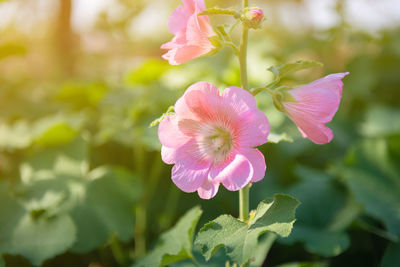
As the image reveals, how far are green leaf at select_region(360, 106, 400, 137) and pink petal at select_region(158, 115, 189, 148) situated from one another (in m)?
1.36

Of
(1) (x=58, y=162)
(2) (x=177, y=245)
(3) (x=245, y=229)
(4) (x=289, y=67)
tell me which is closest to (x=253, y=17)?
(4) (x=289, y=67)

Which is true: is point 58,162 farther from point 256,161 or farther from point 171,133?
point 256,161

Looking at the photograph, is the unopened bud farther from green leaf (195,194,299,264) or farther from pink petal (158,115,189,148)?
green leaf (195,194,299,264)

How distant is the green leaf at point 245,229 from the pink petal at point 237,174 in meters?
0.10

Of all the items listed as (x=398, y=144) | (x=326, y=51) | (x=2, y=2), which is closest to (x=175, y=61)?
(x=398, y=144)

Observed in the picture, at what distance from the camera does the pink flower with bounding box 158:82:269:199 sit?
668 mm

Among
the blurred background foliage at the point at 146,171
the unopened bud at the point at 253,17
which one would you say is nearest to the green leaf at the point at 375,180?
the blurred background foliage at the point at 146,171

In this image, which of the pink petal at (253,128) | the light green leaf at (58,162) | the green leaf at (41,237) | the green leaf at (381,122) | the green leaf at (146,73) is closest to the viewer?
the pink petal at (253,128)

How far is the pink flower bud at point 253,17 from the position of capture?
0.69m

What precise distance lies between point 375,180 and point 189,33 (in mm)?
1021

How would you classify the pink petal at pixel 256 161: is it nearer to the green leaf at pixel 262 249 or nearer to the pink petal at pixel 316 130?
the pink petal at pixel 316 130

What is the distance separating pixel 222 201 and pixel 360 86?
4.35 ft

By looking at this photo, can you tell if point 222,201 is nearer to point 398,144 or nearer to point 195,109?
point 398,144

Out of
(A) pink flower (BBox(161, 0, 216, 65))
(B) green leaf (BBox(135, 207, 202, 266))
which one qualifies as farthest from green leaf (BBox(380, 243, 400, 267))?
(A) pink flower (BBox(161, 0, 216, 65))
